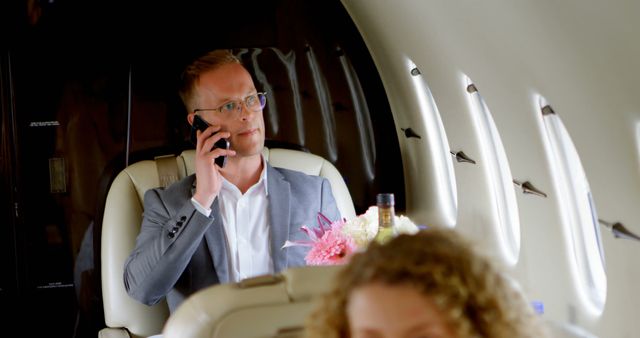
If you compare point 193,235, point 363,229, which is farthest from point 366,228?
point 193,235

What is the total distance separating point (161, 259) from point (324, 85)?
2.16 m

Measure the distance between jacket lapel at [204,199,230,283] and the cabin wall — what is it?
136 centimetres

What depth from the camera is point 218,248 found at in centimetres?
440

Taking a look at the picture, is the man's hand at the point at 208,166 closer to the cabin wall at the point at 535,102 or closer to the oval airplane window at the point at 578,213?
the cabin wall at the point at 535,102

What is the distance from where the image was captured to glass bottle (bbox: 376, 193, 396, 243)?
10.7 ft

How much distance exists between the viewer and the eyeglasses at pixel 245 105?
4562 mm

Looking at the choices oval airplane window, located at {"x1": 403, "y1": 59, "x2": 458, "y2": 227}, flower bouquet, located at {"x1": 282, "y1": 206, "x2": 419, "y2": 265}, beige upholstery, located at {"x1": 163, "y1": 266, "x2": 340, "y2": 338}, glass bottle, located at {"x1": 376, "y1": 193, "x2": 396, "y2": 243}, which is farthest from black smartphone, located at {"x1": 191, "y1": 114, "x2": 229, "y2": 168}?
beige upholstery, located at {"x1": 163, "y1": 266, "x2": 340, "y2": 338}

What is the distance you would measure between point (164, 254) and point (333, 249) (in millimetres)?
951

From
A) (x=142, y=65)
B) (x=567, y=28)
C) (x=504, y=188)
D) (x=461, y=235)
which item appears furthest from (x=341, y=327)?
(x=142, y=65)

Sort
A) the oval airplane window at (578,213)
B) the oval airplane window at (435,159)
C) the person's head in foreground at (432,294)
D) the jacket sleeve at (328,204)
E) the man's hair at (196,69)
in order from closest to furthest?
the person's head in foreground at (432,294) → the oval airplane window at (578,213) → the jacket sleeve at (328,204) → the man's hair at (196,69) → the oval airplane window at (435,159)

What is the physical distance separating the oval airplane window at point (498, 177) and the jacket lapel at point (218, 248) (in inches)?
59.3

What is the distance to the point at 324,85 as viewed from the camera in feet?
19.4

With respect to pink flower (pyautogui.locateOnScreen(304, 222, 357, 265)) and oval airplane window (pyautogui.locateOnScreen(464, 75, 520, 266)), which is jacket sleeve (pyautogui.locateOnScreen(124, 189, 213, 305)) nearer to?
pink flower (pyautogui.locateOnScreen(304, 222, 357, 265))

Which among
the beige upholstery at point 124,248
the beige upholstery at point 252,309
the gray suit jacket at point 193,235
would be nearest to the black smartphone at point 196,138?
the gray suit jacket at point 193,235
